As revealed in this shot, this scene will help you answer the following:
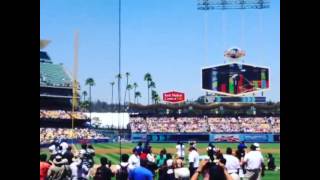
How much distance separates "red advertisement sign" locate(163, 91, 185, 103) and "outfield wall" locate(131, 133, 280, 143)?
0.58 m

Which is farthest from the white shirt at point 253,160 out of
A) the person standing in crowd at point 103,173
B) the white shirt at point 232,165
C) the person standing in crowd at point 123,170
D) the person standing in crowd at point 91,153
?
the person standing in crowd at point 91,153

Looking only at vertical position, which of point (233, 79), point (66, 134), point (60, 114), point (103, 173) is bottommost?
point (103, 173)

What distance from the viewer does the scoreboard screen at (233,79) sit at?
9352mm

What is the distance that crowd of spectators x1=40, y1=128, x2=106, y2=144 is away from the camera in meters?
6.29

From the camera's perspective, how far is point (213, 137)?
30.4 ft

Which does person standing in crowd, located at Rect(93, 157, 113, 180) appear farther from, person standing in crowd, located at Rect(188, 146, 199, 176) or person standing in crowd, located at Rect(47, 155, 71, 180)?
person standing in crowd, located at Rect(188, 146, 199, 176)

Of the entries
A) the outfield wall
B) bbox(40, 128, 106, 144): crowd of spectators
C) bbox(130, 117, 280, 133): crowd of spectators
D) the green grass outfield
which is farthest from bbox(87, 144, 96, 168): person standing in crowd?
bbox(130, 117, 280, 133): crowd of spectators

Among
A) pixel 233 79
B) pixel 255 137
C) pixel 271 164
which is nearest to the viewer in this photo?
pixel 271 164

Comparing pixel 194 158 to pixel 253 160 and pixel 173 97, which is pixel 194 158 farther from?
pixel 173 97

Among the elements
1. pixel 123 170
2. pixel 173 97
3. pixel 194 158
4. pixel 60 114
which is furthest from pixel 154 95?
pixel 123 170

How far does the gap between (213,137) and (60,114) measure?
3076mm
